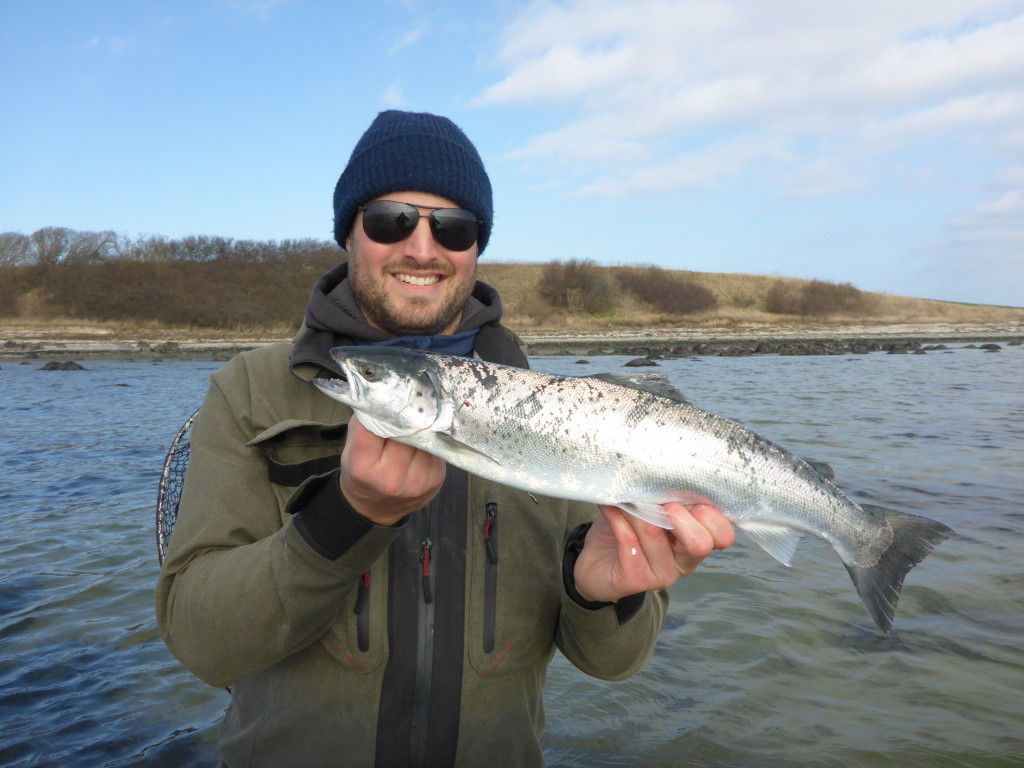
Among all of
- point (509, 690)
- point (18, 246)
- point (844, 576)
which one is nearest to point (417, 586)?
point (509, 690)

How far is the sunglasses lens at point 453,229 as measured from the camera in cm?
317

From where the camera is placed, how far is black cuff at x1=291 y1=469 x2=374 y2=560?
87.8 inches

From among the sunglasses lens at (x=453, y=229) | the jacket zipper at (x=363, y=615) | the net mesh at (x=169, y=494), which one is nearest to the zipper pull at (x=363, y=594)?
the jacket zipper at (x=363, y=615)

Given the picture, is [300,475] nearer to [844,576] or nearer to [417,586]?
[417,586]

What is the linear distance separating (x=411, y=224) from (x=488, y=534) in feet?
4.55

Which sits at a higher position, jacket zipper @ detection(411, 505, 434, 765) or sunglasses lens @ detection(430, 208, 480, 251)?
sunglasses lens @ detection(430, 208, 480, 251)

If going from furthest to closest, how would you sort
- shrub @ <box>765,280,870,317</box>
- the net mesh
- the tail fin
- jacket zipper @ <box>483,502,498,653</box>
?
1. shrub @ <box>765,280,870,317</box>
2. the net mesh
3. the tail fin
4. jacket zipper @ <box>483,502,498,653</box>

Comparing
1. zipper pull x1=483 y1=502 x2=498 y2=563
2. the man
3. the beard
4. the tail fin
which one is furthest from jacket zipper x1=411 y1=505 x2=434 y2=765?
the tail fin

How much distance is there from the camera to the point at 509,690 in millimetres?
2709

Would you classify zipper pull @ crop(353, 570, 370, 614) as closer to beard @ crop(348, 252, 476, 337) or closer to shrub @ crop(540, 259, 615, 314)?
beard @ crop(348, 252, 476, 337)

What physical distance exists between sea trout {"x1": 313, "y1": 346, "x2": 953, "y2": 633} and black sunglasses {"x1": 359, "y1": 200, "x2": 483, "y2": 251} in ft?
2.02

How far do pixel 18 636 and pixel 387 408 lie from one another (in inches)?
205

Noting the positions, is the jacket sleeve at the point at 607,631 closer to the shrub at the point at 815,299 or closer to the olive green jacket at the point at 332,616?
the olive green jacket at the point at 332,616

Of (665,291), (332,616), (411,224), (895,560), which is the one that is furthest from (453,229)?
(665,291)
